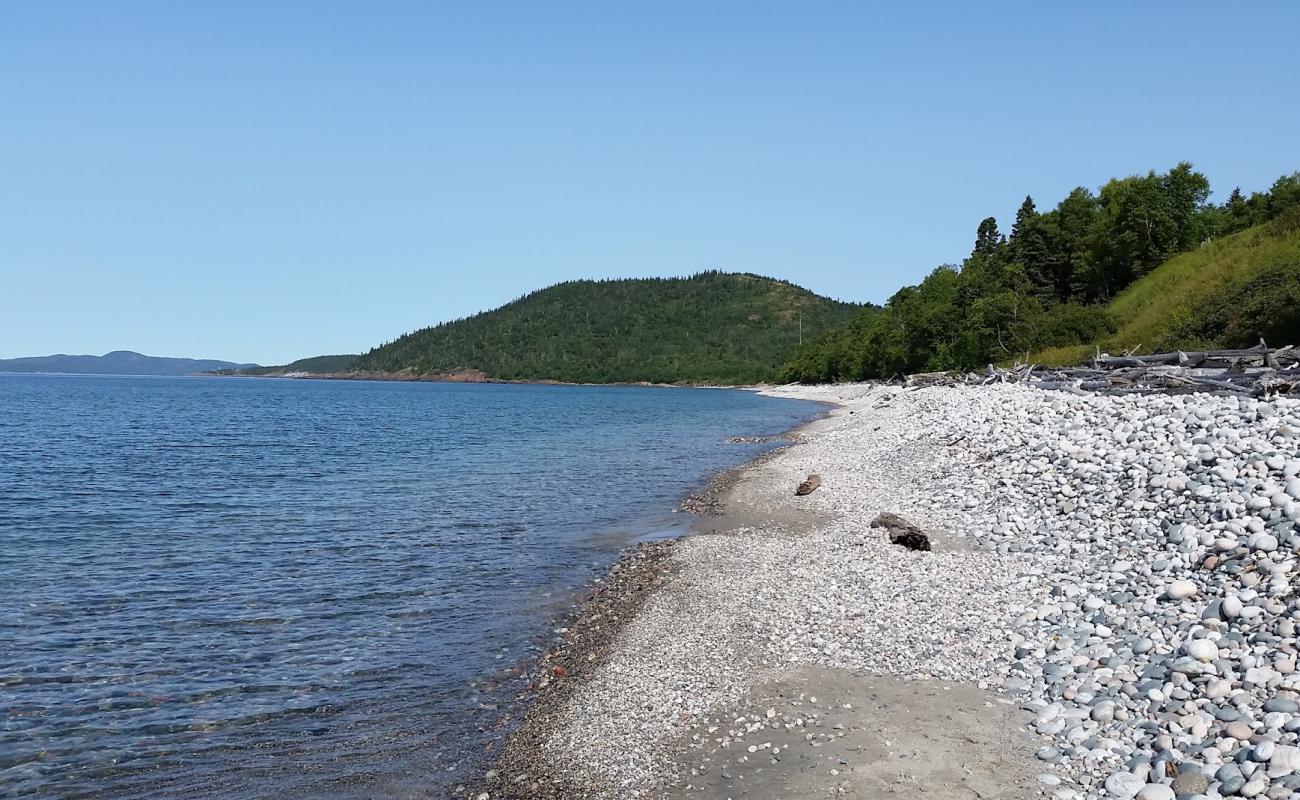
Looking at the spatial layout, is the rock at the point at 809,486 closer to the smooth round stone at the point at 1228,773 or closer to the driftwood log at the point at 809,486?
the driftwood log at the point at 809,486

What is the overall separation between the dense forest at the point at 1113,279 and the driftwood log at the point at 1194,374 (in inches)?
308

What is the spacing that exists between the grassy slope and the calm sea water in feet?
93.1

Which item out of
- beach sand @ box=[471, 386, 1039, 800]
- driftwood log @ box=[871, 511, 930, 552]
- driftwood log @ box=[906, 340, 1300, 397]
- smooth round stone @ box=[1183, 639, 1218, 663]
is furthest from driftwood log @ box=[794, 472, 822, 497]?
smooth round stone @ box=[1183, 639, 1218, 663]

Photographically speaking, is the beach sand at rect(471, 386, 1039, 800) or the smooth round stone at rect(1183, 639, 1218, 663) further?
the smooth round stone at rect(1183, 639, 1218, 663)

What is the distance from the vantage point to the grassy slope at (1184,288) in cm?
4306

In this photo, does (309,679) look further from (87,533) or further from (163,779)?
(87,533)

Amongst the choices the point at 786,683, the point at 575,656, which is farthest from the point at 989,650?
A: the point at 575,656

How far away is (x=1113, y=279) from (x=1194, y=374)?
60.4 meters

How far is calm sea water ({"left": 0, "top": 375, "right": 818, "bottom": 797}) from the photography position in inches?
362

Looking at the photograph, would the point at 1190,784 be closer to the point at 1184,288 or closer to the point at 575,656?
the point at 575,656

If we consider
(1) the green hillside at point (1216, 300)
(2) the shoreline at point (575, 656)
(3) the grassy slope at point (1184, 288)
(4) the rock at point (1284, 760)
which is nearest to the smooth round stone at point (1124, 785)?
(4) the rock at point (1284, 760)

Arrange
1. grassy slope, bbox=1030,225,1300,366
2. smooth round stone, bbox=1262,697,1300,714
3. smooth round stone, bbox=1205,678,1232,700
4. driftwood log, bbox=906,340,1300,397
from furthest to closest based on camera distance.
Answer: grassy slope, bbox=1030,225,1300,366 → driftwood log, bbox=906,340,1300,397 → smooth round stone, bbox=1205,678,1232,700 → smooth round stone, bbox=1262,697,1300,714

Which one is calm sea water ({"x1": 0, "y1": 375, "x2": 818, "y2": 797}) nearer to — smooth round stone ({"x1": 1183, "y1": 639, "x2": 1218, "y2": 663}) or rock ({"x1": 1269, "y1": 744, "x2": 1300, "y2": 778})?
rock ({"x1": 1269, "y1": 744, "x2": 1300, "y2": 778})

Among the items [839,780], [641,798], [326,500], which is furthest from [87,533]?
[839,780]
